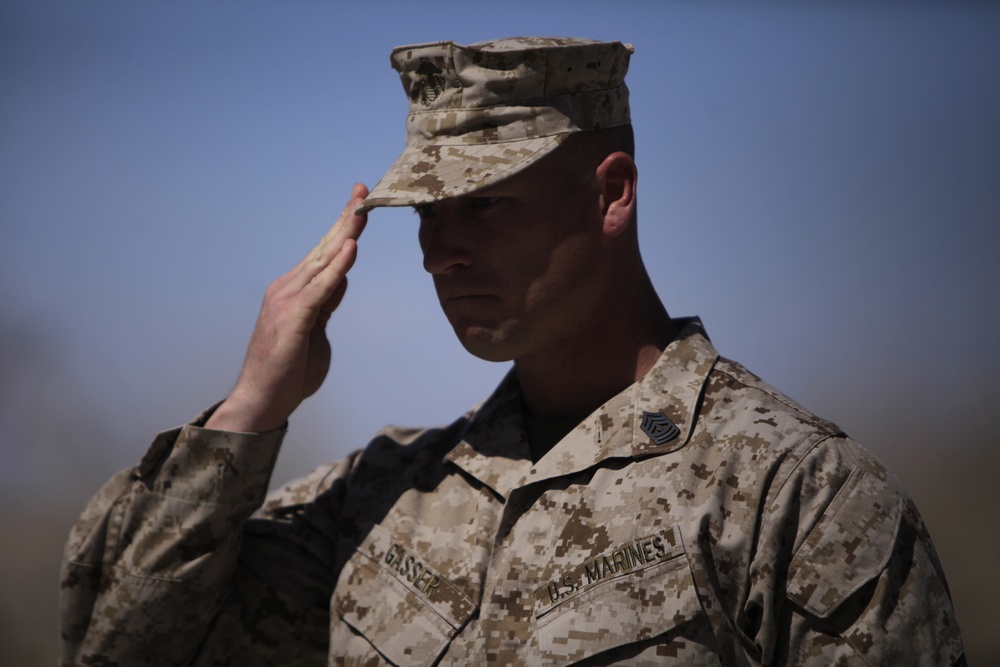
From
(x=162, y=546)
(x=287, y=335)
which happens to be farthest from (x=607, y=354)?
Answer: (x=162, y=546)

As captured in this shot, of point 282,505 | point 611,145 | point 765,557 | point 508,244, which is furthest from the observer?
point 282,505

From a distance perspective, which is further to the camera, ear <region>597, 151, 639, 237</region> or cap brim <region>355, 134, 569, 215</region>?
ear <region>597, 151, 639, 237</region>

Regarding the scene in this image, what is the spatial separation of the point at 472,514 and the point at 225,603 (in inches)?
32.8

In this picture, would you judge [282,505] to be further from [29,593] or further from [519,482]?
[29,593]

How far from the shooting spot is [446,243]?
9.81 feet

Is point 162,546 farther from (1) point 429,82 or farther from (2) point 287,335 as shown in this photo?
(1) point 429,82

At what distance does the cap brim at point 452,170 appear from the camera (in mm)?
2855

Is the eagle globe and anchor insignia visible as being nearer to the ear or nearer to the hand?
the hand

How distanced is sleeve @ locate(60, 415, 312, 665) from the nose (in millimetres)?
729

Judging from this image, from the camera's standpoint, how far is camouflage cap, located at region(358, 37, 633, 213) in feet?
9.68

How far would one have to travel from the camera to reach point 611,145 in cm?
315

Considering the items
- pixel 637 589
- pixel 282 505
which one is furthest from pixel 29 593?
pixel 637 589

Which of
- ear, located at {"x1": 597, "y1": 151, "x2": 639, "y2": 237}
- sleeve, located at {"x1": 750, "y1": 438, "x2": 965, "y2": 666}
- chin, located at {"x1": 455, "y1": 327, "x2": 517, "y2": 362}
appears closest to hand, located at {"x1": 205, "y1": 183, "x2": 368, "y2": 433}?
chin, located at {"x1": 455, "y1": 327, "x2": 517, "y2": 362}

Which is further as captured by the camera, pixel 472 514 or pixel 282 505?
pixel 282 505
